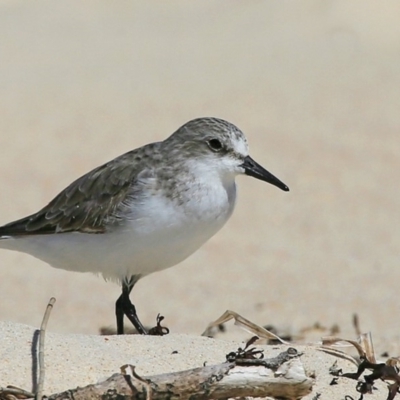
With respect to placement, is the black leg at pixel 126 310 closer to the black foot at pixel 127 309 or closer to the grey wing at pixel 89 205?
the black foot at pixel 127 309

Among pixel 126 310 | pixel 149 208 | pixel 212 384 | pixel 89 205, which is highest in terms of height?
pixel 89 205

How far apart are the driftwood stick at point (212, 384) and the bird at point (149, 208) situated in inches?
58.3

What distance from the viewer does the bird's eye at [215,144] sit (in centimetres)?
518

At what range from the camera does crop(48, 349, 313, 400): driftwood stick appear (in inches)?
127

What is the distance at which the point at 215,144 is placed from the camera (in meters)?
5.19

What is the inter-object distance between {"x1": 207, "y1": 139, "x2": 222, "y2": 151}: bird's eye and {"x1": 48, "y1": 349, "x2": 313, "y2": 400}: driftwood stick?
→ 1.95m

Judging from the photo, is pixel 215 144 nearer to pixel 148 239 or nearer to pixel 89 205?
pixel 148 239

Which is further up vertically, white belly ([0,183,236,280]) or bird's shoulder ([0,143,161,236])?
bird's shoulder ([0,143,161,236])

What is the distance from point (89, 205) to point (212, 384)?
2.19 m

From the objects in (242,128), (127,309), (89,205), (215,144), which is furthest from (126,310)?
(242,128)

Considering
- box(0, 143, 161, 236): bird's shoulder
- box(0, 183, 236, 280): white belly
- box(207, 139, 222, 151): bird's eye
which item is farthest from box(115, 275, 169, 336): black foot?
box(207, 139, 222, 151): bird's eye

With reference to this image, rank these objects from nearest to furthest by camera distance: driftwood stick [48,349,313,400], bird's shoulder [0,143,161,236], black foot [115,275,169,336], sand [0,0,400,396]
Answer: driftwood stick [48,349,313,400]
bird's shoulder [0,143,161,236]
black foot [115,275,169,336]
sand [0,0,400,396]

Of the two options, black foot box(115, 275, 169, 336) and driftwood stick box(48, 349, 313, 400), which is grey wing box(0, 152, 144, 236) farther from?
driftwood stick box(48, 349, 313, 400)

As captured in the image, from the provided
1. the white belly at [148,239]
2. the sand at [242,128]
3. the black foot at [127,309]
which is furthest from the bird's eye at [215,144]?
the sand at [242,128]
